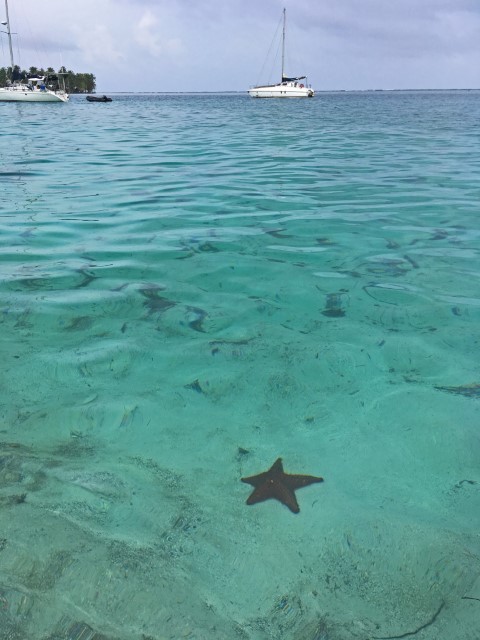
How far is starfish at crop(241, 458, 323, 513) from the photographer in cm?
282

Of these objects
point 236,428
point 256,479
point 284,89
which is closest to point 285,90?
point 284,89

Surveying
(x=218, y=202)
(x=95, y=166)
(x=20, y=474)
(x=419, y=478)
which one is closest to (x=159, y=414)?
(x=20, y=474)

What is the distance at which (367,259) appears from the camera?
6.69 m

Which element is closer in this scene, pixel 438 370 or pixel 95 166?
pixel 438 370

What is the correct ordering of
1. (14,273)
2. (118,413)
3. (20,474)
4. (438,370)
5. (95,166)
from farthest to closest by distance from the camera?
(95,166) → (14,273) → (438,370) → (118,413) → (20,474)

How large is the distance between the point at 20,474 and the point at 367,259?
5058 millimetres

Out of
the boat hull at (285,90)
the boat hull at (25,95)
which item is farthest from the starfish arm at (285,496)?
the boat hull at (285,90)

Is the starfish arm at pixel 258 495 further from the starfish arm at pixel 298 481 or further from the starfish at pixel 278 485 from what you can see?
the starfish arm at pixel 298 481

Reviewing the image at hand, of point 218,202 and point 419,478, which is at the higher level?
point 218,202

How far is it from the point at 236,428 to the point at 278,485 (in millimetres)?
640

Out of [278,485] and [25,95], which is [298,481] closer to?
[278,485]

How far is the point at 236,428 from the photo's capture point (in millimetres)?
3443

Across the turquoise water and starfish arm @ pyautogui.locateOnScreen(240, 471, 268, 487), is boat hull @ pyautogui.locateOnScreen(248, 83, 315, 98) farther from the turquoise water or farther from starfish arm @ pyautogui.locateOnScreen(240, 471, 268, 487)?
starfish arm @ pyautogui.locateOnScreen(240, 471, 268, 487)

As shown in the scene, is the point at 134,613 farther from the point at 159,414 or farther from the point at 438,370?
the point at 438,370
